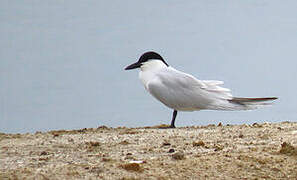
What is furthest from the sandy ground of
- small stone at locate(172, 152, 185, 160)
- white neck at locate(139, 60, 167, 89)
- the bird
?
white neck at locate(139, 60, 167, 89)

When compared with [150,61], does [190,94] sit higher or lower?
lower

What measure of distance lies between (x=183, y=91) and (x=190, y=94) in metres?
0.12

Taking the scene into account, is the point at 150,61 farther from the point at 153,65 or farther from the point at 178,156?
the point at 178,156

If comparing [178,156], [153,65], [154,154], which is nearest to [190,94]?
[153,65]

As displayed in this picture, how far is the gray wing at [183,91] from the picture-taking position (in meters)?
8.94

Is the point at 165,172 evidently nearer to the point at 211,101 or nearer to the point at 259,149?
the point at 259,149

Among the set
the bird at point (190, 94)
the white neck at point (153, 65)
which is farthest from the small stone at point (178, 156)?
the white neck at point (153, 65)

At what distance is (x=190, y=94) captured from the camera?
352 inches

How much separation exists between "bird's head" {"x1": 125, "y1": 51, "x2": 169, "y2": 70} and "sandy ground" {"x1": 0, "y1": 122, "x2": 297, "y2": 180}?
1245mm

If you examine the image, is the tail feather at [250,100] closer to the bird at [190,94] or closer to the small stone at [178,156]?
the bird at [190,94]

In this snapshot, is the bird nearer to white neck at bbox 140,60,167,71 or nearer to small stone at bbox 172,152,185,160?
white neck at bbox 140,60,167,71

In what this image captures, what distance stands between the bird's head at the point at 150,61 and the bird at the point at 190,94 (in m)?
0.25

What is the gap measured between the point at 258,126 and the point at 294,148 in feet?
7.79

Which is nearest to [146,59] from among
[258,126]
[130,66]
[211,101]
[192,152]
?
[130,66]
